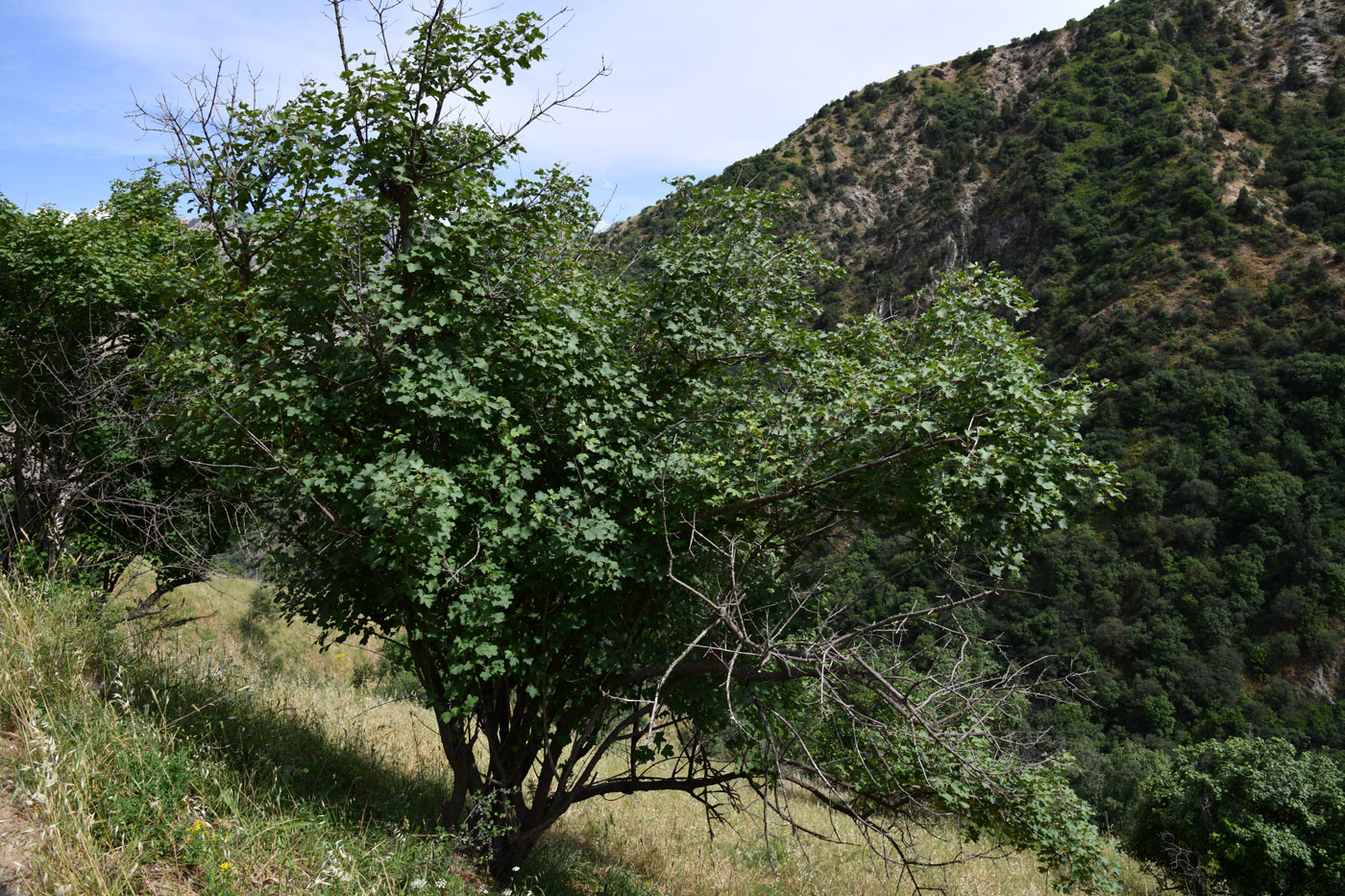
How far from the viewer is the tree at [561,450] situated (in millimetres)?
4309

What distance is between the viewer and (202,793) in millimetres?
3820

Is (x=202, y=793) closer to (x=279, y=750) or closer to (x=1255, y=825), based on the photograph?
(x=279, y=750)

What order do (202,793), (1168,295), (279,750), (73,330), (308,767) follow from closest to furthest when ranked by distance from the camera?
(202,793) → (279,750) → (308,767) → (73,330) → (1168,295)

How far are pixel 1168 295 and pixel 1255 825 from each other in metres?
48.0

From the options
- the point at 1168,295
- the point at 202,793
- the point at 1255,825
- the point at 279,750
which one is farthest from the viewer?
the point at 1168,295

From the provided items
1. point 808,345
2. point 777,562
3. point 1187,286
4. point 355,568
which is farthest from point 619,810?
point 1187,286

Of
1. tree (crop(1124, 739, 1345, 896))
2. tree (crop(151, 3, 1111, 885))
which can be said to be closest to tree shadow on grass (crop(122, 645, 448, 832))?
tree (crop(151, 3, 1111, 885))

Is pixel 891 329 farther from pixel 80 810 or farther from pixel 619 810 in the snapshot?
pixel 619 810

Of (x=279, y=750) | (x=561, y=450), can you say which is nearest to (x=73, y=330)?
(x=279, y=750)

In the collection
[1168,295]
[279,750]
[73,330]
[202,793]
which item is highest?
[73,330]

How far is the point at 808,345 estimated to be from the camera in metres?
5.65

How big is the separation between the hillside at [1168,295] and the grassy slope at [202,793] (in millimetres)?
3832

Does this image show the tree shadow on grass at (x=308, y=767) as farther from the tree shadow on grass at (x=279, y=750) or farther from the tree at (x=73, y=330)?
the tree at (x=73, y=330)

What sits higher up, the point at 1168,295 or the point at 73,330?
the point at 73,330
